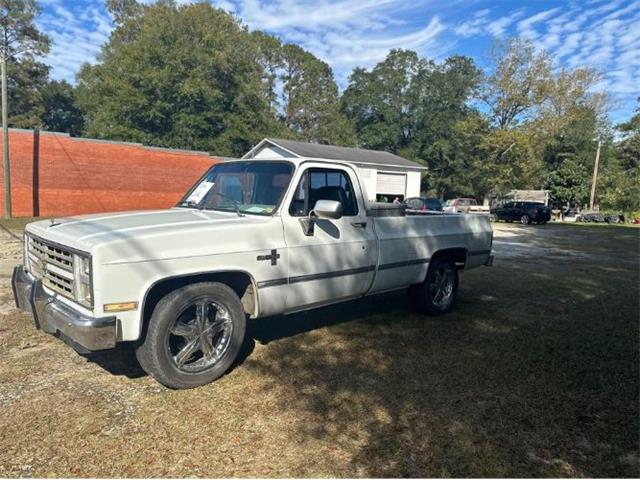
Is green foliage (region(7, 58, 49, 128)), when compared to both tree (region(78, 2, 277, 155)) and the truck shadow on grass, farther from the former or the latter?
the truck shadow on grass

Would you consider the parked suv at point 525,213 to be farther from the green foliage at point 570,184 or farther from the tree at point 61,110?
the tree at point 61,110

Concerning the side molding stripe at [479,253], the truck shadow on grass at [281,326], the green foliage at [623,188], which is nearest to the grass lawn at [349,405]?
the truck shadow on grass at [281,326]

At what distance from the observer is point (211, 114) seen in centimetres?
3825

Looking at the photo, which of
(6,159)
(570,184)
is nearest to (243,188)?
(6,159)

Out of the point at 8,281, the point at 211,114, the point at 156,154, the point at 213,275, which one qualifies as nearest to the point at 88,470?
the point at 213,275

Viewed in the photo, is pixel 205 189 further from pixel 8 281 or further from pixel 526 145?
pixel 526 145

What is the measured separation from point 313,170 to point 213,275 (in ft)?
5.27

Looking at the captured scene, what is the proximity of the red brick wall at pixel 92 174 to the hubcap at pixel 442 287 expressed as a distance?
23794mm

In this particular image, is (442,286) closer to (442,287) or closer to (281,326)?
(442,287)

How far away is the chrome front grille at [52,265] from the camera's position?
3512mm

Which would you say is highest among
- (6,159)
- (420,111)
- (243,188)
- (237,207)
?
(420,111)

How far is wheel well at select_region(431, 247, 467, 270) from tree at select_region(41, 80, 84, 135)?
5530 centimetres

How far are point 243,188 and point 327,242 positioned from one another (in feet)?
3.57

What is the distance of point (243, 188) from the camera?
15.4 ft
